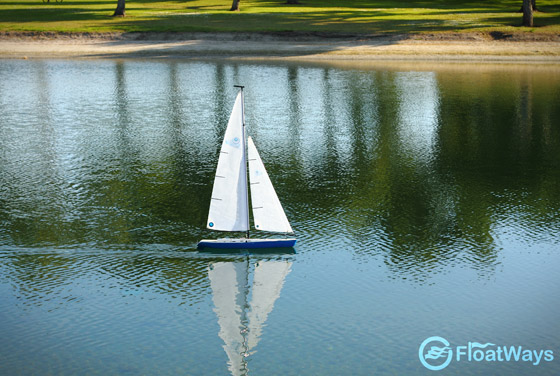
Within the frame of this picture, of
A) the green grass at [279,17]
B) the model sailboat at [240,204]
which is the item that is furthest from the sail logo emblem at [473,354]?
the green grass at [279,17]

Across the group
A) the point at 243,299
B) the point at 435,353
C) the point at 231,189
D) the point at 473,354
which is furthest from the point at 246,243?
the point at 473,354

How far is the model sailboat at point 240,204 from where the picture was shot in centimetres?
2525

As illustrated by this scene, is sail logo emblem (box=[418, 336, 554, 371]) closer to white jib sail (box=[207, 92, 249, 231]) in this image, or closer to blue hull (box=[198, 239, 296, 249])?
blue hull (box=[198, 239, 296, 249])

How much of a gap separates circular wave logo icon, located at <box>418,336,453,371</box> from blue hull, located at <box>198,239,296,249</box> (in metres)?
7.24

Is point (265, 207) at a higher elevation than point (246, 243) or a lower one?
higher

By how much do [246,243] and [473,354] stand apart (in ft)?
31.0

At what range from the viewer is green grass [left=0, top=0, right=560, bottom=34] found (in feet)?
275

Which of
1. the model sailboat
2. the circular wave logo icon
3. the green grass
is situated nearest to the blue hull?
the model sailboat

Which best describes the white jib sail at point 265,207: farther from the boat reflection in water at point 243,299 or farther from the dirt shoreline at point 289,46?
the dirt shoreline at point 289,46

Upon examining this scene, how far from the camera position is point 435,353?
63.9ft

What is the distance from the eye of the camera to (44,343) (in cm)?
1958

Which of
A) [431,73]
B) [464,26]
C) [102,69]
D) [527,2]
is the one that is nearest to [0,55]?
[102,69]

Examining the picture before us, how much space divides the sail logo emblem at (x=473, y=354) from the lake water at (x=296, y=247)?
0.55 feet

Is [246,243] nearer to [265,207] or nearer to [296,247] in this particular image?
[265,207]
